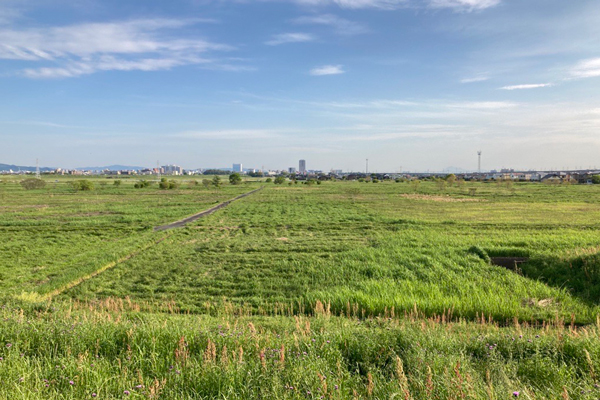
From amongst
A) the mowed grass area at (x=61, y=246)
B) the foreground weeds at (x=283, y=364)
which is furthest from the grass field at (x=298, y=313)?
the mowed grass area at (x=61, y=246)

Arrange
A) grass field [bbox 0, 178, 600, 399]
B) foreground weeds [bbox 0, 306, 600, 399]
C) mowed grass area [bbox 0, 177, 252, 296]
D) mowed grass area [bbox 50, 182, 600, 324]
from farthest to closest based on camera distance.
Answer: mowed grass area [bbox 0, 177, 252, 296]
mowed grass area [bbox 50, 182, 600, 324]
grass field [bbox 0, 178, 600, 399]
foreground weeds [bbox 0, 306, 600, 399]

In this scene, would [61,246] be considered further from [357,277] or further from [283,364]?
[283,364]

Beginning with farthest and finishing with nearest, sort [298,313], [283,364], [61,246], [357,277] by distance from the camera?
[61,246] → [357,277] → [298,313] → [283,364]

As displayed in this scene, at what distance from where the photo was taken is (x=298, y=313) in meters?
10.5

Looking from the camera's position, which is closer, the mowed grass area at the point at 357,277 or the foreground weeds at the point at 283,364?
the foreground weeds at the point at 283,364

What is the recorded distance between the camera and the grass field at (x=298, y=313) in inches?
190

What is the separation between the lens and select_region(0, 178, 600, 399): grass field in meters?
4.82

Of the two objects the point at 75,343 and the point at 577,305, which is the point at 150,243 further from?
the point at 577,305

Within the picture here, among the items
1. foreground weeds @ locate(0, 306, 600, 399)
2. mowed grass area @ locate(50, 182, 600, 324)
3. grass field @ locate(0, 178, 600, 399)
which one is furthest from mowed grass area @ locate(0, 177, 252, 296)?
foreground weeds @ locate(0, 306, 600, 399)

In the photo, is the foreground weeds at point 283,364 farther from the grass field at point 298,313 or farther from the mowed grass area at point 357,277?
the mowed grass area at point 357,277

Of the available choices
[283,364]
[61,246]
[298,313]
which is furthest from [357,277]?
[61,246]

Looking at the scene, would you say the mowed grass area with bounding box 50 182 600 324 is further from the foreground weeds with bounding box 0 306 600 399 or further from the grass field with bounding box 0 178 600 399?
the foreground weeds with bounding box 0 306 600 399

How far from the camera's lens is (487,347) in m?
6.12

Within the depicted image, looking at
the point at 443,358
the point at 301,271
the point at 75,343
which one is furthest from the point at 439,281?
the point at 75,343
